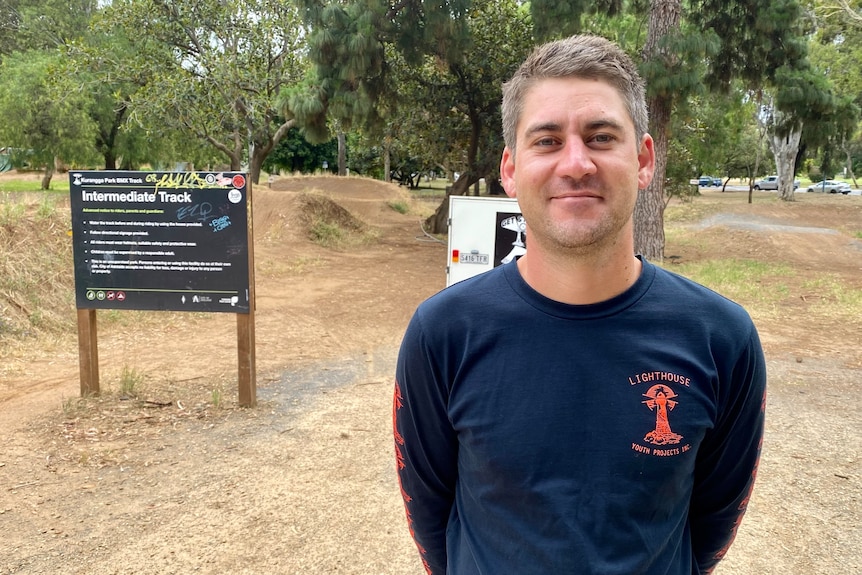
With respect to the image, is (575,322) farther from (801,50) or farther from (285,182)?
(285,182)

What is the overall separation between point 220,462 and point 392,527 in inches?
55.2

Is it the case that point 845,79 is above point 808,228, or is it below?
above

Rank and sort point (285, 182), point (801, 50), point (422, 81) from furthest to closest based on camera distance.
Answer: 1. point (285, 182)
2. point (422, 81)
3. point (801, 50)

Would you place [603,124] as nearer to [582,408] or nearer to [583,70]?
[583,70]

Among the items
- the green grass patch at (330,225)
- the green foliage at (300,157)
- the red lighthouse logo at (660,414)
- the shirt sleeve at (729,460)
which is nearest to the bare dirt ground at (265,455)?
the shirt sleeve at (729,460)

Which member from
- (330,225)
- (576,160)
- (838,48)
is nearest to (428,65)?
(330,225)

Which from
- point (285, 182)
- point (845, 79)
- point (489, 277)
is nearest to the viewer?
point (489, 277)

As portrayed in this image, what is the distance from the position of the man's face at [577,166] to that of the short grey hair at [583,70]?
0.06ft

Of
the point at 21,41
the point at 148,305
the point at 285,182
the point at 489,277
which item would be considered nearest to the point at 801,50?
the point at 148,305

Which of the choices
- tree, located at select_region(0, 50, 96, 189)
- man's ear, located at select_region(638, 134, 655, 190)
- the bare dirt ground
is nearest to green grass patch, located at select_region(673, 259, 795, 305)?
the bare dirt ground

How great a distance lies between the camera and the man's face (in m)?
A: 1.39

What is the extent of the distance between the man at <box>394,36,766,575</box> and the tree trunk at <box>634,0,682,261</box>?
10.5m

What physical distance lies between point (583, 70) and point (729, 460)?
0.94 metres

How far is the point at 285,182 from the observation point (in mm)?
30156
